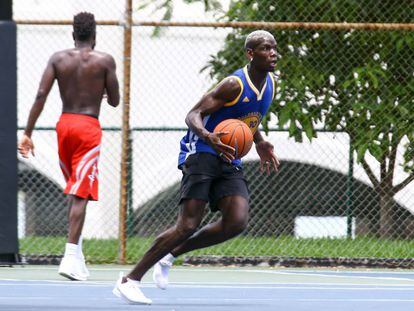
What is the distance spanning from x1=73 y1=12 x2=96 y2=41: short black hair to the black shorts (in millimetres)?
1867

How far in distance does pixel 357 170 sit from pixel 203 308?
6.05m

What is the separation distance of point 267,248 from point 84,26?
13.8 feet

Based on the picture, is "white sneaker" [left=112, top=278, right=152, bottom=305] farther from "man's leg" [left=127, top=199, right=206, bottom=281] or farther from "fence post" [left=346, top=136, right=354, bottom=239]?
"fence post" [left=346, top=136, right=354, bottom=239]

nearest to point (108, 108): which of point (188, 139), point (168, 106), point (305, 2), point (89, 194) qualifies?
point (168, 106)

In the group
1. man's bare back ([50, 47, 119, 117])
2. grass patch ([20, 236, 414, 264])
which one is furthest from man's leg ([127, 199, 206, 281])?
grass patch ([20, 236, 414, 264])

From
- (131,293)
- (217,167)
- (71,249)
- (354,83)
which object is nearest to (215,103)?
(217,167)

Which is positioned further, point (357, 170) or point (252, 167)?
point (252, 167)

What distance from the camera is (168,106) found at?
1559cm

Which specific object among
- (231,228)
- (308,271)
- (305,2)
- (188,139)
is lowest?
(308,271)

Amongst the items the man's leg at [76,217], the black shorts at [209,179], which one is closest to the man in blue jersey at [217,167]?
the black shorts at [209,179]

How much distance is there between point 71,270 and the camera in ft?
29.3

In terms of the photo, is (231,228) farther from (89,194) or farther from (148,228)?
(148,228)

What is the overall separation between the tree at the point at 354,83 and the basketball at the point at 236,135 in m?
5.25

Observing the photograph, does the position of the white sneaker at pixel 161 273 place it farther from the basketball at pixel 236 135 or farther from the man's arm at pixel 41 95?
the man's arm at pixel 41 95
